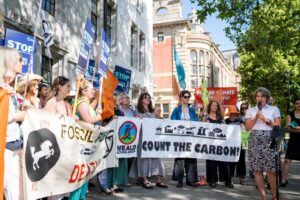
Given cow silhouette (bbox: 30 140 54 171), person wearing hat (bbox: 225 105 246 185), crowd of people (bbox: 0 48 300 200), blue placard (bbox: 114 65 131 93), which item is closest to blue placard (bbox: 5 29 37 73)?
crowd of people (bbox: 0 48 300 200)

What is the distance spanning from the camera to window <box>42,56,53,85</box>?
10898mm

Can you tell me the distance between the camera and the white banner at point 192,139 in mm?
7074

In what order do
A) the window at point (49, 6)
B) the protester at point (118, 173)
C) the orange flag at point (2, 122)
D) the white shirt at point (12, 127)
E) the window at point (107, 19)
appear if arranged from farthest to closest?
the window at point (107, 19) → the window at point (49, 6) → the protester at point (118, 173) → the white shirt at point (12, 127) → the orange flag at point (2, 122)

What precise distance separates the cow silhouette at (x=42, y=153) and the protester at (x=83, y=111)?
881 millimetres

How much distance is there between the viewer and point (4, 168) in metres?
3.00

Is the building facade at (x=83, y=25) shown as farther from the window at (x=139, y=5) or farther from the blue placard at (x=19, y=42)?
the blue placard at (x=19, y=42)

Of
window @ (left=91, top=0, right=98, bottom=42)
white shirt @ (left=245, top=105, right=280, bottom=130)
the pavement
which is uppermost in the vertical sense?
window @ (left=91, top=0, right=98, bottom=42)

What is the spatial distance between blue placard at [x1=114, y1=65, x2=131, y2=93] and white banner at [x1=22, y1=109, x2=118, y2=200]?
4.33 m

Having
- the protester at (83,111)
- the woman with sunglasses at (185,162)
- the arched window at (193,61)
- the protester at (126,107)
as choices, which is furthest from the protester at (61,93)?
the arched window at (193,61)

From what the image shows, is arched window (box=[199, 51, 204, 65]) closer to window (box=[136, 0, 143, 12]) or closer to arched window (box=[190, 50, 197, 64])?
arched window (box=[190, 50, 197, 64])

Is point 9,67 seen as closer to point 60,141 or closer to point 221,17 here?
point 60,141

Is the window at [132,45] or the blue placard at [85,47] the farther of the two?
the window at [132,45]

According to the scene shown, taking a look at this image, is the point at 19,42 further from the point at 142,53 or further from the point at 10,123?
the point at 142,53

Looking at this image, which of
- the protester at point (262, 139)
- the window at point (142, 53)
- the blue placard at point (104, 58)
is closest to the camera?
the protester at point (262, 139)
